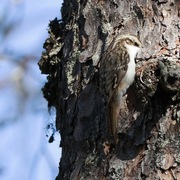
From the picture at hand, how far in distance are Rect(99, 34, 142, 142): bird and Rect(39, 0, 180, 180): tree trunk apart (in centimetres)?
3

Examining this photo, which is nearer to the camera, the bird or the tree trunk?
the tree trunk

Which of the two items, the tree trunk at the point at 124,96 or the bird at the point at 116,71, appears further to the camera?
the bird at the point at 116,71

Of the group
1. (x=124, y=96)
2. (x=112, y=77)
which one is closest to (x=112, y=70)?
(x=112, y=77)

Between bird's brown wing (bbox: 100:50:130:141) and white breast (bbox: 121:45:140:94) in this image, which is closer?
bird's brown wing (bbox: 100:50:130:141)

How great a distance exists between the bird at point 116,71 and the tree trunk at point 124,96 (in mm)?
26

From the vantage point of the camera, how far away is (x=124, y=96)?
88.9 inches

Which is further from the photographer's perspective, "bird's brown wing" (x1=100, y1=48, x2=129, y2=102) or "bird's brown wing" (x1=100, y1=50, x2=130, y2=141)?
"bird's brown wing" (x1=100, y1=48, x2=129, y2=102)

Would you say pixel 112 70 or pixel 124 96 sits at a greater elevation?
pixel 112 70

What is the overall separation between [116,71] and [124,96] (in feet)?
0.60

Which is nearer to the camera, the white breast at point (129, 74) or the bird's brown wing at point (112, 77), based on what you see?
the bird's brown wing at point (112, 77)

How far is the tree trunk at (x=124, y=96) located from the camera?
208 centimetres

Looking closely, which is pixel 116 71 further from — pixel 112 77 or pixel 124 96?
pixel 124 96

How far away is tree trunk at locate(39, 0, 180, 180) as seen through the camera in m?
2.08

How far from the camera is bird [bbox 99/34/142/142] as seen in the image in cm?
224
